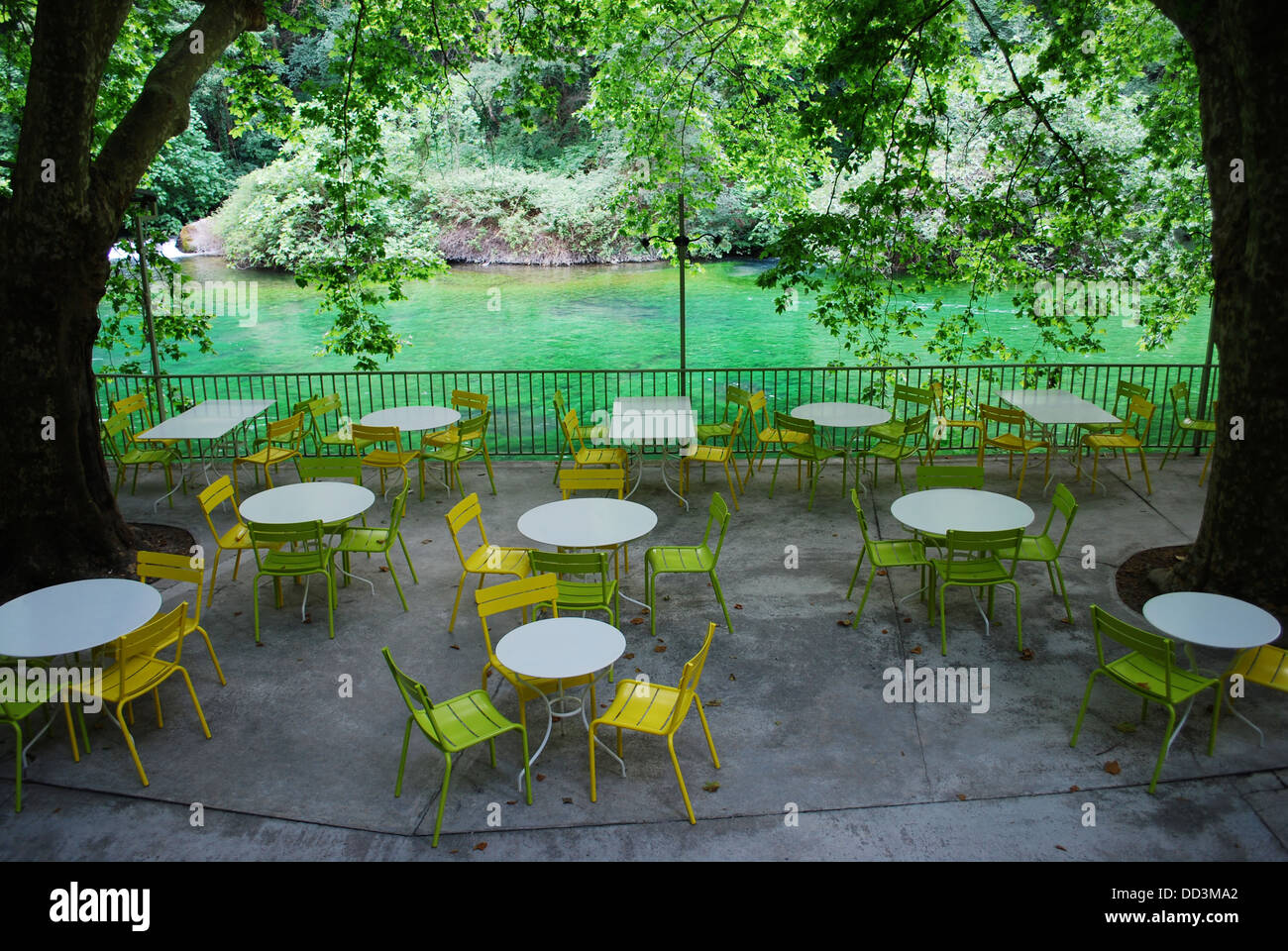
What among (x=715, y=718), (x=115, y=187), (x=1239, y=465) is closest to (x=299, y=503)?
(x=115, y=187)

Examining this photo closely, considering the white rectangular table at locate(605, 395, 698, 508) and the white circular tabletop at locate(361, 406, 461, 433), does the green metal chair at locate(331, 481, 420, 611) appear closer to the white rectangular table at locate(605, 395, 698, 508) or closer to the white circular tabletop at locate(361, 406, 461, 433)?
the white circular tabletop at locate(361, 406, 461, 433)

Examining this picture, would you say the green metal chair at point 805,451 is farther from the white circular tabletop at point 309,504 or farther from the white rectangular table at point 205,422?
the white rectangular table at point 205,422

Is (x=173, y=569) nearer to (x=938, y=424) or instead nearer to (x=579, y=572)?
(x=579, y=572)

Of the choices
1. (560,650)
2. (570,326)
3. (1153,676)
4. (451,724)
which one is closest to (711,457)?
(560,650)

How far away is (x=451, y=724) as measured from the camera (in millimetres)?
5551

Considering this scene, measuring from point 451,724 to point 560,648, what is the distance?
30.9 inches

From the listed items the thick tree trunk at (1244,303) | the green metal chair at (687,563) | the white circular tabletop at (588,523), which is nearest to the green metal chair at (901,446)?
the thick tree trunk at (1244,303)

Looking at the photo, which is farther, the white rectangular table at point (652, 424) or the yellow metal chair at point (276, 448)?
the yellow metal chair at point (276, 448)

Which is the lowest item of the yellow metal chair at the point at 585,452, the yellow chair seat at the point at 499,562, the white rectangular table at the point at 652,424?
the yellow chair seat at the point at 499,562

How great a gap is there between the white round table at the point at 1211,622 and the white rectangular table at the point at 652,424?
4990mm

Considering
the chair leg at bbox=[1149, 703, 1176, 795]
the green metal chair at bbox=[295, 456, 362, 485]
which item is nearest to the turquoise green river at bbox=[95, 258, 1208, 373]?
the green metal chair at bbox=[295, 456, 362, 485]

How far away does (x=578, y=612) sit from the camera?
26.9ft

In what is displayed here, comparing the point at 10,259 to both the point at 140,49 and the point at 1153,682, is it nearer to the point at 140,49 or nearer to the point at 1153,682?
the point at 140,49

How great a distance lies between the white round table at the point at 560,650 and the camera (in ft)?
18.2
